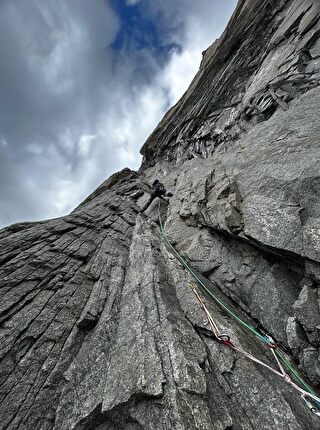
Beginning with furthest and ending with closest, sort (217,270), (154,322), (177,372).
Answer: (217,270) → (154,322) → (177,372)

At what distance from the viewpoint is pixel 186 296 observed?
9.06m

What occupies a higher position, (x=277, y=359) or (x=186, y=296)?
(x=186, y=296)

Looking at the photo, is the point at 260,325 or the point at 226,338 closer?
the point at 226,338

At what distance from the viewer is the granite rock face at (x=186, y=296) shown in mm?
5754

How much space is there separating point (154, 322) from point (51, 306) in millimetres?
4763

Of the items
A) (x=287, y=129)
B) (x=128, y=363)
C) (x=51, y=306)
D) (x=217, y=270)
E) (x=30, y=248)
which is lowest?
(x=217, y=270)

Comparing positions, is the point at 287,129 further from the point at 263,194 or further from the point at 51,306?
the point at 51,306

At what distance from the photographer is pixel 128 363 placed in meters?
6.71

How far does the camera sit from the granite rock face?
5754 millimetres

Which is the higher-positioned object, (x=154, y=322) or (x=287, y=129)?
(x=287, y=129)

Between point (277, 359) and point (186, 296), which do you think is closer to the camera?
point (277, 359)

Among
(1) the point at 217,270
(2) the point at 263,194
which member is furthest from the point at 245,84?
(1) the point at 217,270

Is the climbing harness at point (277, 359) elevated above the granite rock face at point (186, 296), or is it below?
below

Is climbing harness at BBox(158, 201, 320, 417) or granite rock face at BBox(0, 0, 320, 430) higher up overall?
granite rock face at BBox(0, 0, 320, 430)
